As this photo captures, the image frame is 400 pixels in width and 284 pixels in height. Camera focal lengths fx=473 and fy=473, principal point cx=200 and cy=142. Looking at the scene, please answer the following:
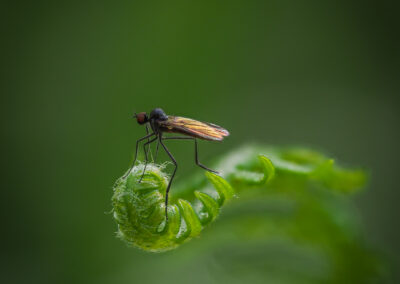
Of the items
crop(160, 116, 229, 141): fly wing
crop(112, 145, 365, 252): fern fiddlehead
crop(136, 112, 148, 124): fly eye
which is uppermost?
crop(136, 112, 148, 124): fly eye

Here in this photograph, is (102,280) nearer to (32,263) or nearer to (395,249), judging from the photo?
(32,263)

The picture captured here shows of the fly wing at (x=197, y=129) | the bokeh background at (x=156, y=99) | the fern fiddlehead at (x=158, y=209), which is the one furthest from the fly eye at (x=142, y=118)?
the fern fiddlehead at (x=158, y=209)

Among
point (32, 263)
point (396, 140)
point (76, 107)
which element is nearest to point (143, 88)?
point (76, 107)

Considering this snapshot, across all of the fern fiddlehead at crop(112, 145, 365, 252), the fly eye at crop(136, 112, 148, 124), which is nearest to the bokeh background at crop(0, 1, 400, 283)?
the fly eye at crop(136, 112, 148, 124)

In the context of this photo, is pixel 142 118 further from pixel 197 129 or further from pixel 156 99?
pixel 156 99

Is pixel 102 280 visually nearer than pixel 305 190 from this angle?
No

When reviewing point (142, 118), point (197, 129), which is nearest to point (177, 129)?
point (197, 129)

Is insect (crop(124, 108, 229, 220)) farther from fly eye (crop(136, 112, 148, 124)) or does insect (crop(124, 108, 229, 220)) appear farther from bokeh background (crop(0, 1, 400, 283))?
bokeh background (crop(0, 1, 400, 283))
